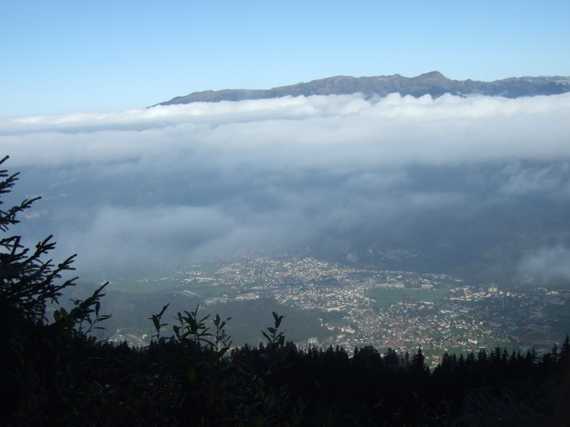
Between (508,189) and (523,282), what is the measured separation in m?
105

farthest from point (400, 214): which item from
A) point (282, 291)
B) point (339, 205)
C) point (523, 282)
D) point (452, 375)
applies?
point (452, 375)

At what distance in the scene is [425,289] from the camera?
83.6 m

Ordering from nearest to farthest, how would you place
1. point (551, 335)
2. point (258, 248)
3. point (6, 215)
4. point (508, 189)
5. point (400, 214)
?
point (6, 215) → point (551, 335) → point (258, 248) → point (400, 214) → point (508, 189)

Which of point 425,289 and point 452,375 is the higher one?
point 452,375

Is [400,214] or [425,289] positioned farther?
[400,214]

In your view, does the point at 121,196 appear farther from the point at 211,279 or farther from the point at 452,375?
the point at 452,375

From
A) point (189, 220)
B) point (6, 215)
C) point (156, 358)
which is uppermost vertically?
point (6, 215)

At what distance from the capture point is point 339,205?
189125mm

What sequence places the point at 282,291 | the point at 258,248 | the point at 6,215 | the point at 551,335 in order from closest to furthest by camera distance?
1. the point at 6,215
2. the point at 551,335
3. the point at 282,291
4. the point at 258,248

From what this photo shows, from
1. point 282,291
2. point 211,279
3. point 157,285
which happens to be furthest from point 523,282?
point 157,285

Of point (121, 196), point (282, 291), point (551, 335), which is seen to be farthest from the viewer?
point (121, 196)

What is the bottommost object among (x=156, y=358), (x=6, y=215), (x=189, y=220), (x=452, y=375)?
(x=189, y=220)

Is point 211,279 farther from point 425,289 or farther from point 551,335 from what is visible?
point 551,335

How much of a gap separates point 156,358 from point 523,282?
8653 centimetres
